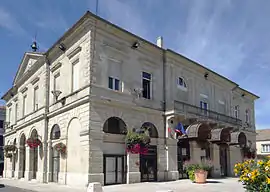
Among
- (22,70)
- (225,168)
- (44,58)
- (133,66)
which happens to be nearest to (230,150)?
(225,168)

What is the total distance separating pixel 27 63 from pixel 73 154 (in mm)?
13998

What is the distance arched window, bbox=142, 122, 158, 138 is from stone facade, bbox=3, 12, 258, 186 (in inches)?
2.7

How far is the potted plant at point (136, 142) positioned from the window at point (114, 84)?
3.00 m

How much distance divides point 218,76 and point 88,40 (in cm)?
1519

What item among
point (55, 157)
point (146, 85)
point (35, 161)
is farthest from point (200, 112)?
point (35, 161)

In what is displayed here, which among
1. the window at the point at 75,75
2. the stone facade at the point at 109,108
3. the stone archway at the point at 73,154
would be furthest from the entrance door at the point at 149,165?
the window at the point at 75,75

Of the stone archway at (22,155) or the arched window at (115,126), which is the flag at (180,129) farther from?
the stone archway at (22,155)

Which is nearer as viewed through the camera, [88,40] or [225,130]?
[88,40]

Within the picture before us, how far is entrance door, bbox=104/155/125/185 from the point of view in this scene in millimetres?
18375

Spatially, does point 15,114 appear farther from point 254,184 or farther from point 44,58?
point 254,184

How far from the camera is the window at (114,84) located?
63.9 ft

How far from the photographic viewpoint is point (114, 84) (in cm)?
1969

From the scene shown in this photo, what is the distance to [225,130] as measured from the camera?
81.8ft

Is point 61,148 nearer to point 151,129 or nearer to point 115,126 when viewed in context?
point 115,126
